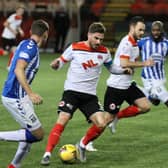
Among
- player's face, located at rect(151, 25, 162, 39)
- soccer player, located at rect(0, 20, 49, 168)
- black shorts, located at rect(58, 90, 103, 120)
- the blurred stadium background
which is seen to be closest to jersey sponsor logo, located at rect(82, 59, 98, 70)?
black shorts, located at rect(58, 90, 103, 120)

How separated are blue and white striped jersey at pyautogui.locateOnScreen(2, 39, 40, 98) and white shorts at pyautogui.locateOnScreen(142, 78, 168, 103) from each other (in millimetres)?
4491

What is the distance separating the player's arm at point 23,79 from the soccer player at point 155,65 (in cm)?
474

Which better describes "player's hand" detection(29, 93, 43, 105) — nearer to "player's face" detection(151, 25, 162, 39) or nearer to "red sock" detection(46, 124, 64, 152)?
"red sock" detection(46, 124, 64, 152)

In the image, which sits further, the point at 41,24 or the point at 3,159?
the point at 3,159

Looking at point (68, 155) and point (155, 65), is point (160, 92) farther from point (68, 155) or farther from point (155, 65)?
point (68, 155)

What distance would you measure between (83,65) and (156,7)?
2356 centimetres

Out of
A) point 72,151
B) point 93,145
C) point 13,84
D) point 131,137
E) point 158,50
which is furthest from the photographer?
point 158,50

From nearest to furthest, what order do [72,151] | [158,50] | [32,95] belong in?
1. [32,95]
2. [72,151]
3. [158,50]

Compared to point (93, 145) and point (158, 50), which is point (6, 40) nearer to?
point (158, 50)

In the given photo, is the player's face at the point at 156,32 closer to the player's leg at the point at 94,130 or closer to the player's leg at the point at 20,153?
the player's leg at the point at 94,130

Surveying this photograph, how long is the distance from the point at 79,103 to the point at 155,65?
3.34 meters

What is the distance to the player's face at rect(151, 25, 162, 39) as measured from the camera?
12172mm

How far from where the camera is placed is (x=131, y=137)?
11.2 m

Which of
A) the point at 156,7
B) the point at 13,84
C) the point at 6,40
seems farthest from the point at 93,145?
the point at 156,7
